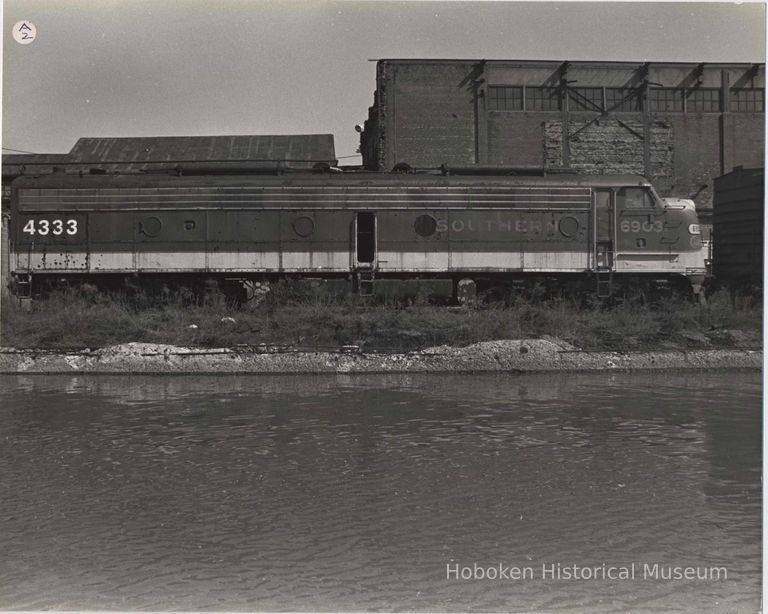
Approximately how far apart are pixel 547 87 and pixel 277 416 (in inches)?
1207

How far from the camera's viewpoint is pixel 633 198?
18406mm

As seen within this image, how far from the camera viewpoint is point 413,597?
13.2 feet

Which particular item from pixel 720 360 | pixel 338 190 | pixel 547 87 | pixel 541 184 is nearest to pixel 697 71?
pixel 547 87

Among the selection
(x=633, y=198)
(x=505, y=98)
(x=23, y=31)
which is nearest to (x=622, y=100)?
(x=505, y=98)

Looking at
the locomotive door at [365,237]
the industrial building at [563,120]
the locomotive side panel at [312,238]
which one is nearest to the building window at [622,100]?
the industrial building at [563,120]

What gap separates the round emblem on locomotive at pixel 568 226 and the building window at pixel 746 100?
23.4 m

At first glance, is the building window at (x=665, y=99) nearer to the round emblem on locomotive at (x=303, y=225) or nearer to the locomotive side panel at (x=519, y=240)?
the locomotive side panel at (x=519, y=240)

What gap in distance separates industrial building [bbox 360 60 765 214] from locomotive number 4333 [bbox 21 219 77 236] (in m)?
19.0

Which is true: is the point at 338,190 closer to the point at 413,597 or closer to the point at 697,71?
the point at 413,597

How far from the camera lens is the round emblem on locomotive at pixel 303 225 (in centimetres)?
1803

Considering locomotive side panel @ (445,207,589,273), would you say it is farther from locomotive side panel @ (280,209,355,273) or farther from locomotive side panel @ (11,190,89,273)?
locomotive side panel @ (11,190,89,273)

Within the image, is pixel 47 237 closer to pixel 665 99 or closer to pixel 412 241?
pixel 412 241

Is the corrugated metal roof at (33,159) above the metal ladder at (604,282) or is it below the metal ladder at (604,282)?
above

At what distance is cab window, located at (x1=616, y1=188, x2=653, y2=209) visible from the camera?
18.4 metres
